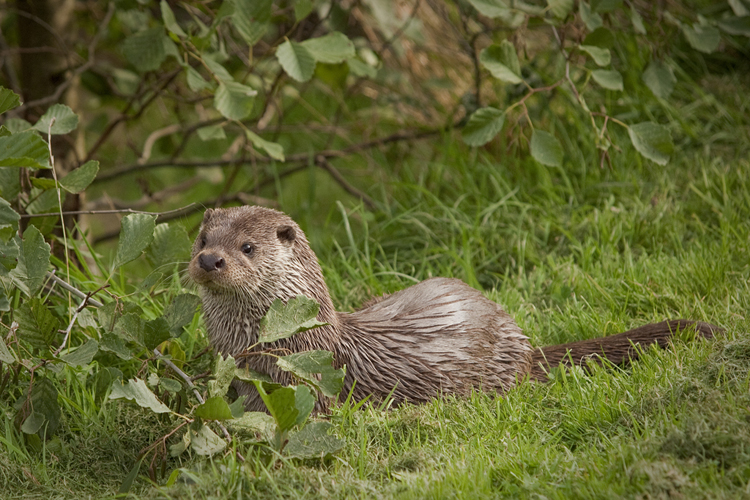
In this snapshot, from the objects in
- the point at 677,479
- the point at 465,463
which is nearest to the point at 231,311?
the point at 465,463

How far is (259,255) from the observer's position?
2.71 metres

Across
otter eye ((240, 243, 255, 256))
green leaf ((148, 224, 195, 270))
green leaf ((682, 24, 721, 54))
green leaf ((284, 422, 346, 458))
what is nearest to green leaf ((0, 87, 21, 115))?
green leaf ((148, 224, 195, 270))

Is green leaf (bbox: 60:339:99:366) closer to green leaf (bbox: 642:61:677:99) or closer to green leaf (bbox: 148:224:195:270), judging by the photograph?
green leaf (bbox: 148:224:195:270)

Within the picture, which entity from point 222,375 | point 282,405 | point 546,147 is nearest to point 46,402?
point 222,375

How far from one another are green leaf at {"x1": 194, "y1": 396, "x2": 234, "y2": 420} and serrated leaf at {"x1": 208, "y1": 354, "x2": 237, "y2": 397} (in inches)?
3.3

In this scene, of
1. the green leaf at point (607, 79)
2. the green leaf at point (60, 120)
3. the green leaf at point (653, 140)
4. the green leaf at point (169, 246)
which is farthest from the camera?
the green leaf at point (607, 79)

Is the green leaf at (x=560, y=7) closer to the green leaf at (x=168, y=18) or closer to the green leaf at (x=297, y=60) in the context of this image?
the green leaf at (x=297, y=60)

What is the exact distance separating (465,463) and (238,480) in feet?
2.11

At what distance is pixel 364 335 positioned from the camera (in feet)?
9.29

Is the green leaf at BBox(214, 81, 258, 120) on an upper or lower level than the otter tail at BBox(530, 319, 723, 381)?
upper

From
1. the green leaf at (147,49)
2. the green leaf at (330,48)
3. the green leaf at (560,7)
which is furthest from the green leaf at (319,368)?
the green leaf at (560,7)

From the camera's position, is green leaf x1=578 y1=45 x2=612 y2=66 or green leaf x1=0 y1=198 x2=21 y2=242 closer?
green leaf x1=0 y1=198 x2=21 y2=242

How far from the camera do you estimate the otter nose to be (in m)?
2.57

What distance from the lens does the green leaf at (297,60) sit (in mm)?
3193
